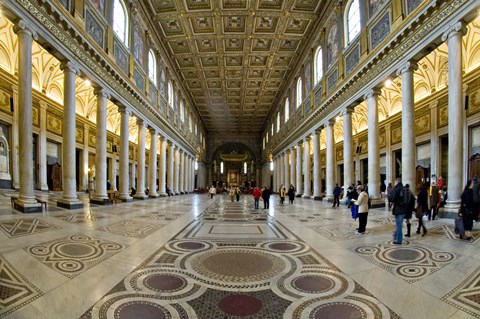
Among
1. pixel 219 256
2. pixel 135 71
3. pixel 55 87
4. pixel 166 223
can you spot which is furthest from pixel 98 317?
pixel 55 87

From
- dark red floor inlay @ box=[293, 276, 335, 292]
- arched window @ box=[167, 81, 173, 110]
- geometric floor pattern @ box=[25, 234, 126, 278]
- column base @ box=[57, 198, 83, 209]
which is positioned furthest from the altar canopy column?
dark red floor inlay @ box=[293, 276, 335, 292]

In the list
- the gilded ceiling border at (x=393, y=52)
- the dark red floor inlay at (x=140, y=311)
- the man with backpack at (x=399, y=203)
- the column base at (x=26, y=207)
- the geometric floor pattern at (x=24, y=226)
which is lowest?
the dark red floor inlay at (x=140, y=311)

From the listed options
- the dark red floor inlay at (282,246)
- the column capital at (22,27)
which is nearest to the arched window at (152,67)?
the column capital at (22,27)

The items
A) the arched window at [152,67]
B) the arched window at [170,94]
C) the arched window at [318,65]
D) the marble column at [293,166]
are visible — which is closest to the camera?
the arched window at [318,65]

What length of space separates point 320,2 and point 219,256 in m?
18.4

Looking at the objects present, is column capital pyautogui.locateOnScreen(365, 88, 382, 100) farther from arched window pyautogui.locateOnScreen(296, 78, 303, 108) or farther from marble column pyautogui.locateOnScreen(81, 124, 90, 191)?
marble column pyautogui.locateOnScreen(81, 124, 90, 191)

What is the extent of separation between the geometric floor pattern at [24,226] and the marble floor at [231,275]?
3cm

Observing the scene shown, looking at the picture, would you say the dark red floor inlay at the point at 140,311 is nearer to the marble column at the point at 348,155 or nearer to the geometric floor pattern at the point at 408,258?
the geometric floor pattern at the point at 408,258

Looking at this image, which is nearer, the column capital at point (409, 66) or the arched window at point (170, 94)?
the column capital at point (409, 66)

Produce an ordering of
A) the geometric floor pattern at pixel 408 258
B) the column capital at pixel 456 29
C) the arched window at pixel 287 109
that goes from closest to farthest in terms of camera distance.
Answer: the geometric floor pattern at pixel 408 258 < the column capital at pixel 456 29 < the arched window at pixel 287 109

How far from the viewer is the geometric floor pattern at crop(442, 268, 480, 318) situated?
2.78 m

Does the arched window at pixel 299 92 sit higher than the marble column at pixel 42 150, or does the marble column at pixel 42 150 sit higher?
the arched window at pixel 299 92

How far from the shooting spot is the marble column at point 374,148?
12938mm

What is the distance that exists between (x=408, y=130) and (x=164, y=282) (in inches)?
408
